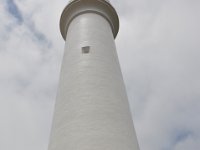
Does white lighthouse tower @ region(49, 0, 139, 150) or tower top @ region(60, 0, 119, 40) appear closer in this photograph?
white lighthouse tower @ region(49, 0, 139, 150)

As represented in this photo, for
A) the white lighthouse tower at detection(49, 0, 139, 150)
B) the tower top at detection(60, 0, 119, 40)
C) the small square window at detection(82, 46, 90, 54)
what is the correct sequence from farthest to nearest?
the tower top at detection(60, 0, 119, 40) < the small square window at detection(82, 46, 90, 54) < the white lighthouse tower at detection(49, 0, 139, 150)

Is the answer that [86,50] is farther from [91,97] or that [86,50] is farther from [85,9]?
[85,9]

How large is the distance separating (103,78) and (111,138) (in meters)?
1.82

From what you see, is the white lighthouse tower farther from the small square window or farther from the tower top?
the tower top

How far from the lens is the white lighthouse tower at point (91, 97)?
594 cm

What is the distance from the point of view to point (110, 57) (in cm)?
827

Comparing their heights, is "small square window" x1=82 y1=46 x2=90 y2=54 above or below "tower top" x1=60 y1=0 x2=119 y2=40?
below

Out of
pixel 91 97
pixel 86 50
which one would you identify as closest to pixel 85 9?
pixel 86 50

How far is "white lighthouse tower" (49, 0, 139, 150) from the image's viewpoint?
5.94m

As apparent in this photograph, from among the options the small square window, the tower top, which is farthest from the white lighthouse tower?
the tower top

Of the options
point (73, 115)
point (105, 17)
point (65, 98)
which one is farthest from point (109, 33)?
point (73, 115)

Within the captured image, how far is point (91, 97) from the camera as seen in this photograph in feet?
21.7

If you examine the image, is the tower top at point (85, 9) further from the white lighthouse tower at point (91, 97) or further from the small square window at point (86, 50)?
the small square window at point (86, 50)

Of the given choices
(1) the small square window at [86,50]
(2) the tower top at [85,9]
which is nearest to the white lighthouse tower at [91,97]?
(1) the small square window at [86,50]
